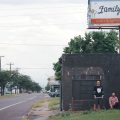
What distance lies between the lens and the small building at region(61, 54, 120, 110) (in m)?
30.3

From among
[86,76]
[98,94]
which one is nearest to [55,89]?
[86,76]

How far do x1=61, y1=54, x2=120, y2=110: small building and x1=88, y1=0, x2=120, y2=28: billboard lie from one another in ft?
17.7

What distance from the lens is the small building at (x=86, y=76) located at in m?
30.3

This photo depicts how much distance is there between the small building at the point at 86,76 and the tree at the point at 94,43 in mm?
11827

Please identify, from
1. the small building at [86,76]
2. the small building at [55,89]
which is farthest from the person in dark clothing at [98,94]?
the small building at [55,89]

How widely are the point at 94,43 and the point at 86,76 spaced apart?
12909 millimetres

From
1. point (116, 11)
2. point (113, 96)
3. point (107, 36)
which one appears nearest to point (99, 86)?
point (113, 96)

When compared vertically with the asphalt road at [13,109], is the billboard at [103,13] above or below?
above

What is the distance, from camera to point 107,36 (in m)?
43.7

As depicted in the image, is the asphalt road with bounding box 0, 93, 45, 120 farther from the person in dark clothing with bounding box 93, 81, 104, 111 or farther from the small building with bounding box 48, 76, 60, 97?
the small building with bounding box 48, 76, 60, 97

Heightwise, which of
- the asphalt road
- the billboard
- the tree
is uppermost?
the billboard

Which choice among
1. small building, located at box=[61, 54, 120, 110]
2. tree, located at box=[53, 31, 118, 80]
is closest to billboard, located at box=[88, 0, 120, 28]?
small building, located at box=[61, 54, 120, 110]

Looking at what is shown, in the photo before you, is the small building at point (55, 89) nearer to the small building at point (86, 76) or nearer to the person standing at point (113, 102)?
the small building at point (86, 76)

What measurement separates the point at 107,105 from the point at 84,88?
5.62 feet
